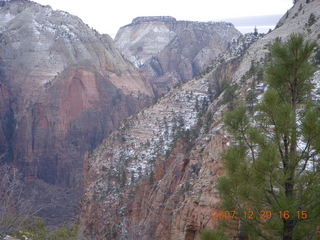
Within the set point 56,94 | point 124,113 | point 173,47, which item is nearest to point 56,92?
point 56,94

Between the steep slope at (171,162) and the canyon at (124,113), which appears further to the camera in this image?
the canyon at (124,113)

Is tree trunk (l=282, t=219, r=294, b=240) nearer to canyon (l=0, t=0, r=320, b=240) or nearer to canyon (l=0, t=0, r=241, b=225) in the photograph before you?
canyon (l=0, t=0, r=320, b=240)

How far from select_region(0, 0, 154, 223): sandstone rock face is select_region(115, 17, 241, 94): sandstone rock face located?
59.8 ft

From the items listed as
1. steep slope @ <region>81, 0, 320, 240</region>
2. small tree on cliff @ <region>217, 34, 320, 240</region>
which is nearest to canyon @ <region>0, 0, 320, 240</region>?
steep slope @ <region>81, 0, 320, 240</region>

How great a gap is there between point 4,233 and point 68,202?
27.1 m

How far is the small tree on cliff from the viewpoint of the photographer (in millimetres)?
6410

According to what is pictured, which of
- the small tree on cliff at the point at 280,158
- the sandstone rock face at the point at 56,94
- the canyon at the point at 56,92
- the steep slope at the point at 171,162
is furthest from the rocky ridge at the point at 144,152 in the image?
the sandstone rock face at the point at 56,94

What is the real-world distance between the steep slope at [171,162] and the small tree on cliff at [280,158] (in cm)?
301

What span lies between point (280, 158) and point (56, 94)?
146 ft

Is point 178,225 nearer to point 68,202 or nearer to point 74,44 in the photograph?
point 68,202

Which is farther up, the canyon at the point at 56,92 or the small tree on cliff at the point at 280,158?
the canyon at the point at 56,92

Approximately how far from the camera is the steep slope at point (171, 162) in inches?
566

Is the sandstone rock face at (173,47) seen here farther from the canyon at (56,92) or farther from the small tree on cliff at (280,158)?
the small tree on cliff at (280,158)
